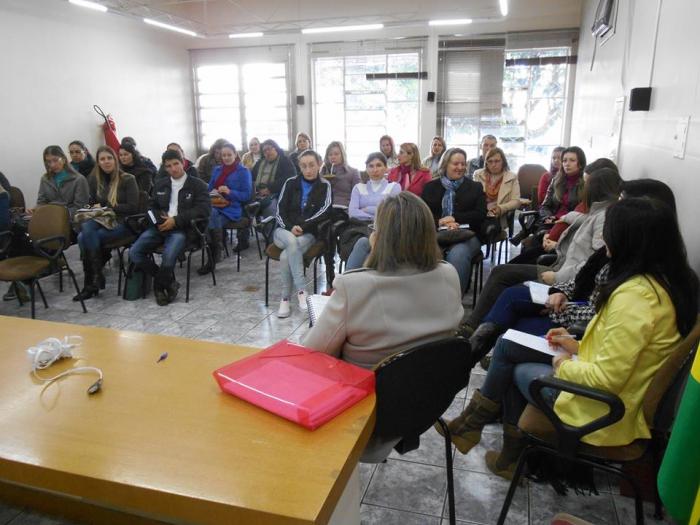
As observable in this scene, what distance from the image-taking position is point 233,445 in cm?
110

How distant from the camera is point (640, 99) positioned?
295cm

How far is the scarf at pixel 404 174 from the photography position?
486 centimetres

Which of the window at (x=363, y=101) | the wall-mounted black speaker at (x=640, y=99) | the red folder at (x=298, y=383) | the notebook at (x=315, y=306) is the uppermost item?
the window at (x=363, y=101)

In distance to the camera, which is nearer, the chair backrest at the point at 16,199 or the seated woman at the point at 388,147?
the chair backrest at the point at 16,199

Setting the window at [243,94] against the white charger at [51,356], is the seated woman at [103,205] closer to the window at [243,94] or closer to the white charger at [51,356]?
the white charger at [51,356]

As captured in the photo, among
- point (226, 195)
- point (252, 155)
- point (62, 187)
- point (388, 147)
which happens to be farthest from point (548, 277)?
point (252, 155)

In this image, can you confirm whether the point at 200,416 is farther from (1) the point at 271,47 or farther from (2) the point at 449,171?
(1) the point at 271,47

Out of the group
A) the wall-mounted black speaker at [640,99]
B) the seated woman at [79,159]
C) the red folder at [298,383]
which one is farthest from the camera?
the seated woman at [79,159]

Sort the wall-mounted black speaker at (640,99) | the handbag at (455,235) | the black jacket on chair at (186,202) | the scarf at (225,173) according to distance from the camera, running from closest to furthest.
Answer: the wall-mounted black speaker at (640,99) → the handbag at (455,235) → the black jacket on chair at (186,202) → the scarf at (225,173)

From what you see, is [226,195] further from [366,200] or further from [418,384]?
[418,384]

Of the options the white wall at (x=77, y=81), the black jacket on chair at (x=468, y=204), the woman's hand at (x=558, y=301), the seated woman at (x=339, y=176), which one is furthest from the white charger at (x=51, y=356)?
the white wall at (x=77, y=81)

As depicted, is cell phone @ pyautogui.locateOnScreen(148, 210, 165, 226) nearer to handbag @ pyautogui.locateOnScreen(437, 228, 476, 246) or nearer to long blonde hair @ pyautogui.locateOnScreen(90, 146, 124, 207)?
long blonde hair @ pyautogui.locateOnScreen(90, 146, 124, 207)

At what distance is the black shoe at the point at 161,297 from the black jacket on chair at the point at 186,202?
0.48m

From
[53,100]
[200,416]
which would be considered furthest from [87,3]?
[200,416]
